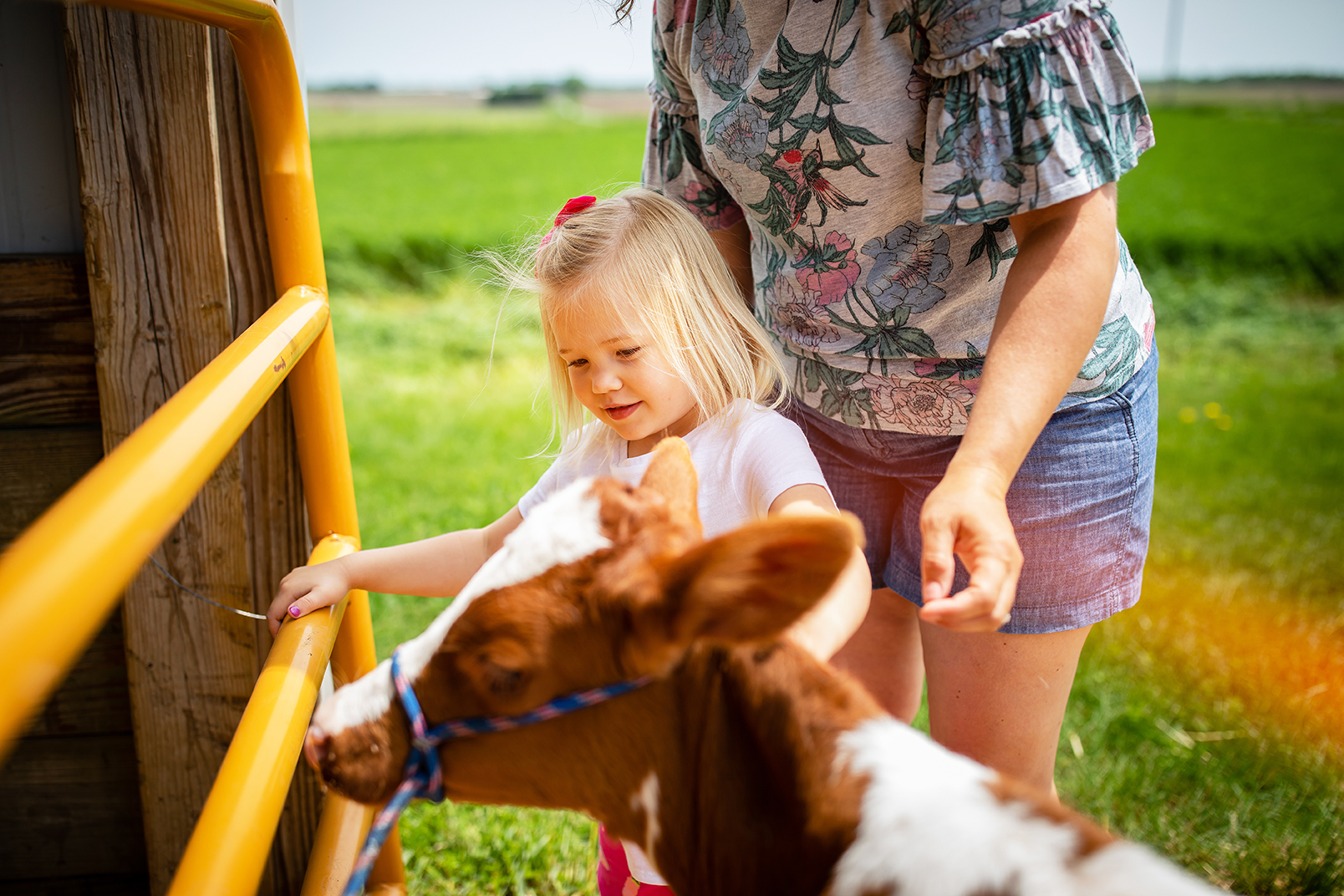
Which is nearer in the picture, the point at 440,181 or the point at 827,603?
the point at 827,603

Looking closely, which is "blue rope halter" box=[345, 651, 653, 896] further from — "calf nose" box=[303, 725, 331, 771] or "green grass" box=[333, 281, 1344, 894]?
"green grass" box=[333, 281, 1344, 894]

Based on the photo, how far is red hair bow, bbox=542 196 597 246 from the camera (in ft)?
6.05

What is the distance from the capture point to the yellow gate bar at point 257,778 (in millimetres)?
931

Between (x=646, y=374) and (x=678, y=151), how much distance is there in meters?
0.51

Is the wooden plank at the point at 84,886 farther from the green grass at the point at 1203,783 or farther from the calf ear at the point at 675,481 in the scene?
the green grass at the point at 1203,783

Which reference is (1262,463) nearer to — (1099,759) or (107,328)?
(1099,759)

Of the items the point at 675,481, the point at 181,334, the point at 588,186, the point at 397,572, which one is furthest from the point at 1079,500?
the point at 588,186

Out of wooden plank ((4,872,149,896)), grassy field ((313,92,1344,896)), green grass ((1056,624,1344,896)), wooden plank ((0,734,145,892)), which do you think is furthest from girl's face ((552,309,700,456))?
green grass ((1056,624,1344,896))

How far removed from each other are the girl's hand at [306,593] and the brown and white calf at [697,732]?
0.37 metres

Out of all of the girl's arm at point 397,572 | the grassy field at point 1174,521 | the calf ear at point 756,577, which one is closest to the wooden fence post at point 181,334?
the girl's arm at point 397,572

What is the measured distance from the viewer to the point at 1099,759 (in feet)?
9.16

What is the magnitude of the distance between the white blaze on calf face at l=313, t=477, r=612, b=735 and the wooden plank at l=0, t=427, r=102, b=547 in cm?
98

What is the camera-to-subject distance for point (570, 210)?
6.16 feet

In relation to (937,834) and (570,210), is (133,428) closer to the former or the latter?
(570,210)
